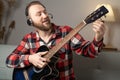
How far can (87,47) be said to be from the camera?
4.29 ft

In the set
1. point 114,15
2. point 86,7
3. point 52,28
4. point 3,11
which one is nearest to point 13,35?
point 3,11

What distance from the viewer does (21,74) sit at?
138cm

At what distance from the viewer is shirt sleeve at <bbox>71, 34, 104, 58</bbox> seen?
1.20m

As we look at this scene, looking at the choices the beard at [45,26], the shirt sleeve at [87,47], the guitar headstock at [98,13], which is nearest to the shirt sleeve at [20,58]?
the beard at [45,26]

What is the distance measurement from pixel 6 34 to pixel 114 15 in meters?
1.22

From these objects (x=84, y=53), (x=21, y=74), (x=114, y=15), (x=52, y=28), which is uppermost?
(x=114, y=15)

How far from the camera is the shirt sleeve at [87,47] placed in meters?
1.20

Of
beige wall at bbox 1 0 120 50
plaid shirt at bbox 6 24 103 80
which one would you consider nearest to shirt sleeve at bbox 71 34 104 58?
plaid shirt at bbox 6 24 103 80

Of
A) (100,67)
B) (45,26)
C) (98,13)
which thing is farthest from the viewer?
(100,67)

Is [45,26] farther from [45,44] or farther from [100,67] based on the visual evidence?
[100,67]

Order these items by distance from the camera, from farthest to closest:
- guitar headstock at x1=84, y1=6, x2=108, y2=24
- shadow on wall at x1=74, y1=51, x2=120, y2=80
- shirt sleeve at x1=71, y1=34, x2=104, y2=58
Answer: shadow on wall at x1=74, y1=51, x2=120, y2=80, shirt sleeve at x1=71, y1=34, x2=104, y2=58, guitar headstock at x1=84, y1=6, x2=108, y2=24

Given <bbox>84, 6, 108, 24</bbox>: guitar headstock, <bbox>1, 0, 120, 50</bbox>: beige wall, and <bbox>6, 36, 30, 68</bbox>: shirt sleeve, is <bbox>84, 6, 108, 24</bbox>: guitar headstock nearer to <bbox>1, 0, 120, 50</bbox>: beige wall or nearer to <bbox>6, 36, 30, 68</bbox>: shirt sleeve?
<bbox>6, 36, 30, 68</bbox>: shirt sleeve

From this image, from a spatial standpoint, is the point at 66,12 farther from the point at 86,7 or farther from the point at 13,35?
the point at 13,35

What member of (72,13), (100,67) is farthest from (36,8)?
(72,13)
